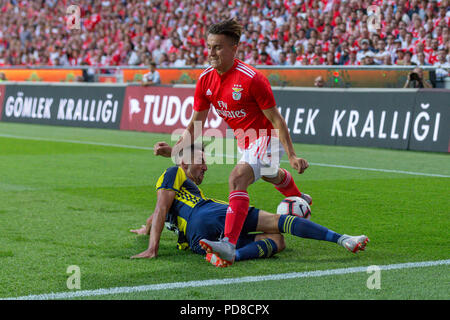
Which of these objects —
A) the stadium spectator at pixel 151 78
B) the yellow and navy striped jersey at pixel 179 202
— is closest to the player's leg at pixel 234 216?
the yellow and navy striped jersey at pixel 179 202

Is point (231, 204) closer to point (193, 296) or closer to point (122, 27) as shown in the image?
point (193, 296)

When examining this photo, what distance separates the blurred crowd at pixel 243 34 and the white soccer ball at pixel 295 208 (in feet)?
35.4

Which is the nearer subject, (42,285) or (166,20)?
(42,285)

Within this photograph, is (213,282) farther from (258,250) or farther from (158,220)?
(158,220)

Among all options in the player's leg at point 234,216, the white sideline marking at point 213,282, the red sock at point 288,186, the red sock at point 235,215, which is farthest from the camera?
the red sock at point 288,186

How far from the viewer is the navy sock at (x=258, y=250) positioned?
5.82m

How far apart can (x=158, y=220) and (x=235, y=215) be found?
710 mm

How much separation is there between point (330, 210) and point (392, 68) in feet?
30.0

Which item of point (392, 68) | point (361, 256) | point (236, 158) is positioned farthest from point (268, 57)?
point (361, 256)

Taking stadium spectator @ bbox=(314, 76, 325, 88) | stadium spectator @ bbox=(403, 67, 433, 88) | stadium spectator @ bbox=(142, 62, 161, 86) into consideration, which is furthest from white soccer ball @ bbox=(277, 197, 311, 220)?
stadium spectator @ bbox=(142, 62, 161, 86)

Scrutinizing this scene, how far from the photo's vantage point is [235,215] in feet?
18.9

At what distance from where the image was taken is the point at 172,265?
5.66 metres

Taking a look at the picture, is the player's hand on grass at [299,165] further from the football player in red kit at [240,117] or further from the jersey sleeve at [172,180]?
the jersey sleeve at [172,180]

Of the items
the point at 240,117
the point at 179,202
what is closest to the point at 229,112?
the point at 240,117
